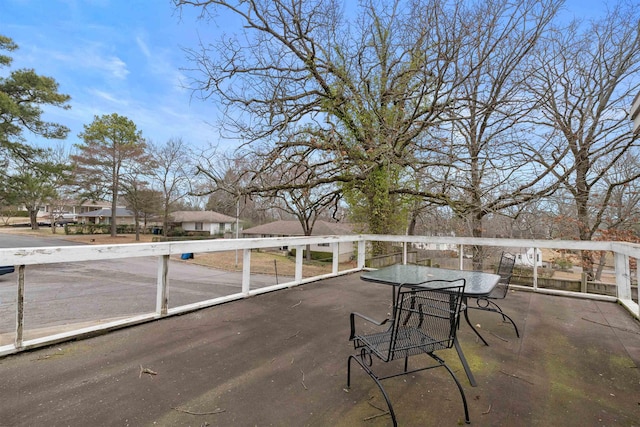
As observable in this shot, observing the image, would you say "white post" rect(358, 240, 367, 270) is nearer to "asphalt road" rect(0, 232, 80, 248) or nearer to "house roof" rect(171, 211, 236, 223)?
"asphalt road" rect(0, 232, 80, 248)

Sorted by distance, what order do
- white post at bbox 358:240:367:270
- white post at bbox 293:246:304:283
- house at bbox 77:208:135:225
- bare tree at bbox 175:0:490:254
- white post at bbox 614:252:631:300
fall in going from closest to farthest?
white post at bbox 614:252:631:300 → white post at bbox 293:246:304:283 → white post at bbox 358:240:367:270 → bare tree at bbox 175:0:490:254 → house at bbox 77:208:135:225

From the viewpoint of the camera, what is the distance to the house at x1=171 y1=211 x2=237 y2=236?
3728 cm

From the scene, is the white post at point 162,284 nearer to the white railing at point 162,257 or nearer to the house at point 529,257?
the white railing at point 162,257

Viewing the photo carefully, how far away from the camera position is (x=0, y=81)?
520 inches

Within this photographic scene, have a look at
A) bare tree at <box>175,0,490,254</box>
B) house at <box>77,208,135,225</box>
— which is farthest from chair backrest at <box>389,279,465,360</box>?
house at <box>77,208,135,225</box>

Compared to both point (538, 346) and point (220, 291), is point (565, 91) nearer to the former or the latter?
point (538, 346)

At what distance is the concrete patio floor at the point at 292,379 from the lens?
67.5 inches

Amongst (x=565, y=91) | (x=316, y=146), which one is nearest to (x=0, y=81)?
(x=316, y=146)

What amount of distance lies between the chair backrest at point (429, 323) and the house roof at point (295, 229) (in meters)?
23.0

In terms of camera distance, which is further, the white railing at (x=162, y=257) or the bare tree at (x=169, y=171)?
the bare tree at (x=169, y=171)

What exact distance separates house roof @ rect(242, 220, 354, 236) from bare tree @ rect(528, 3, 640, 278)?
1662cm

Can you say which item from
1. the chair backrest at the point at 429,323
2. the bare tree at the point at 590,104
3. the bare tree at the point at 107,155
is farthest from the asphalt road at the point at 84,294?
the bare tree at the point at 107,155

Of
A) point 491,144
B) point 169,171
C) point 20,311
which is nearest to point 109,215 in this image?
point 169,171

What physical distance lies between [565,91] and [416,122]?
847 cm
